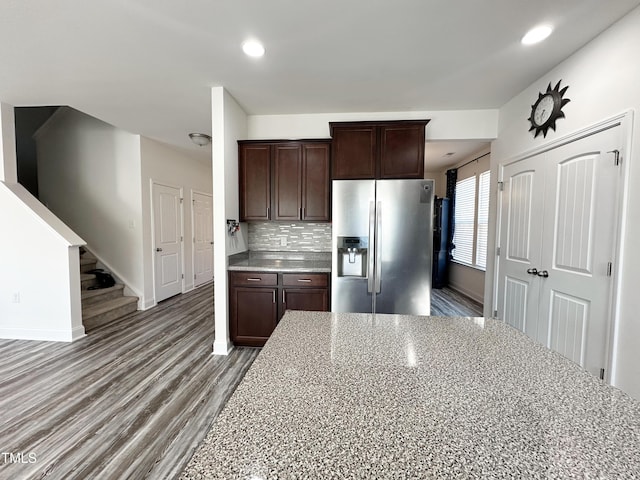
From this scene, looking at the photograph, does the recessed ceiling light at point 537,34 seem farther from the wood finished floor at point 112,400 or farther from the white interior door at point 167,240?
the white interior door at point 167,240

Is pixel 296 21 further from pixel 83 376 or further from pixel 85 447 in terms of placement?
pixel 83 376

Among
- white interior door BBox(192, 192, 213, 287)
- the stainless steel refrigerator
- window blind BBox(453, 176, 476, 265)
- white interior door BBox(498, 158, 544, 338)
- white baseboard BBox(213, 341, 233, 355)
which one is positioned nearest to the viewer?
white interior door BBox(498, 158, 544, 338)

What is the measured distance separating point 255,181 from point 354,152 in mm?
1178

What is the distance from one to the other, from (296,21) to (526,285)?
9.66 ft

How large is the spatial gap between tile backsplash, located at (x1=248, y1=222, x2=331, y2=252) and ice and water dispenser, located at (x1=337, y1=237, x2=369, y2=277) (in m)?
0.60

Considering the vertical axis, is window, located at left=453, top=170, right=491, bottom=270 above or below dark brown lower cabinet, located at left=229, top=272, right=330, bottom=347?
above

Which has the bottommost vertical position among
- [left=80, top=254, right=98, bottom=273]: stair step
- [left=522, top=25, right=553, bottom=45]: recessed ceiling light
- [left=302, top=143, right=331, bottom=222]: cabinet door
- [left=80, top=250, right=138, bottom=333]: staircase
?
[left=80, top=250, right=138, bottom=333]: staircase

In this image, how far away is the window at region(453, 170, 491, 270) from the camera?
4.32m

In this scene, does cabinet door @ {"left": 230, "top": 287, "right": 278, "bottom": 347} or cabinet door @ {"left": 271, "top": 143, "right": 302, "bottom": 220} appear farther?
cabinet door @ {"left": 271, "top": 143, "right": 302, "bottom": 220}

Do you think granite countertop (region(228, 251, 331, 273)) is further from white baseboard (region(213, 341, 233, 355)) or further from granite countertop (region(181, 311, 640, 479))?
granite countertop (region(181, 311, 640, 479))

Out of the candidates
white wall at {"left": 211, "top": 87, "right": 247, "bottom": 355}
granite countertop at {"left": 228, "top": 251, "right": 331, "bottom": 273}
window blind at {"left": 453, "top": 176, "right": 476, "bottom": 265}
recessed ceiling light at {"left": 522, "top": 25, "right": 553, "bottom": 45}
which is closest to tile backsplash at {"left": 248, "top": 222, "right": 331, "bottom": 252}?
granite countertop at {"left": 228, "top": 251, "right": 331, "bottom": 273}

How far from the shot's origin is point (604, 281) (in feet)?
5.90

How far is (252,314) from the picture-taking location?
2816 mm

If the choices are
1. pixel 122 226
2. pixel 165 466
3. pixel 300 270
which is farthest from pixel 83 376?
pixel 122 226
